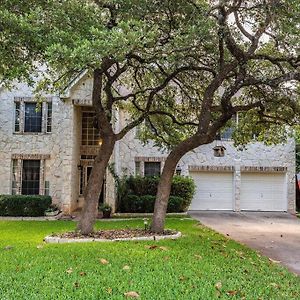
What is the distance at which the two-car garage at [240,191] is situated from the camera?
80.2 ft

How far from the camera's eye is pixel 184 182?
71.7 feet

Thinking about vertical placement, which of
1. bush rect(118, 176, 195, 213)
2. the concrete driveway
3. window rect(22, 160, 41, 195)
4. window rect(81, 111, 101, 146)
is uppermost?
window rect(81, 111, 101, 146)

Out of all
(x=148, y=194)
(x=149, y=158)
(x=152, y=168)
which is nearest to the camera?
(x=148, y=194)

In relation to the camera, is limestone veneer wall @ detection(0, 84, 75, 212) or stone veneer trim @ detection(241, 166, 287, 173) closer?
limestone veneer wall @ detection(0, 84, 75, 212)

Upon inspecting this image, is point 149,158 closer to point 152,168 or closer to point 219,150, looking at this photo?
point 152,168

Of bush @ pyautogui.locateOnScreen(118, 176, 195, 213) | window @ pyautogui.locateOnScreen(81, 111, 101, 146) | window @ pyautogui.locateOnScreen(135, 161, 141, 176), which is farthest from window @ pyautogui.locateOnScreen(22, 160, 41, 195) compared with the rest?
window @ pyautogui.locateOnScreen(135, 161, 141, 176)

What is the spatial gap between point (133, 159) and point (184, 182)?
10.6ft

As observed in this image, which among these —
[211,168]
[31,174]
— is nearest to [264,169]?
[211,168]

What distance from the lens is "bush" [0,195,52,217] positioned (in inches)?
757

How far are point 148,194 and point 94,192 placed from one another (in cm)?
1003

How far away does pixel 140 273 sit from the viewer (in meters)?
6.73

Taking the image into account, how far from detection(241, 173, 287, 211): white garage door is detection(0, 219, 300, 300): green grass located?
14533 mm

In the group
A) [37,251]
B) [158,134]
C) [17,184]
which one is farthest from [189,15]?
[17,184]

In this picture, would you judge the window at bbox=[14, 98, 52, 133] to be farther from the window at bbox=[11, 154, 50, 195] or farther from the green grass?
the green grass
